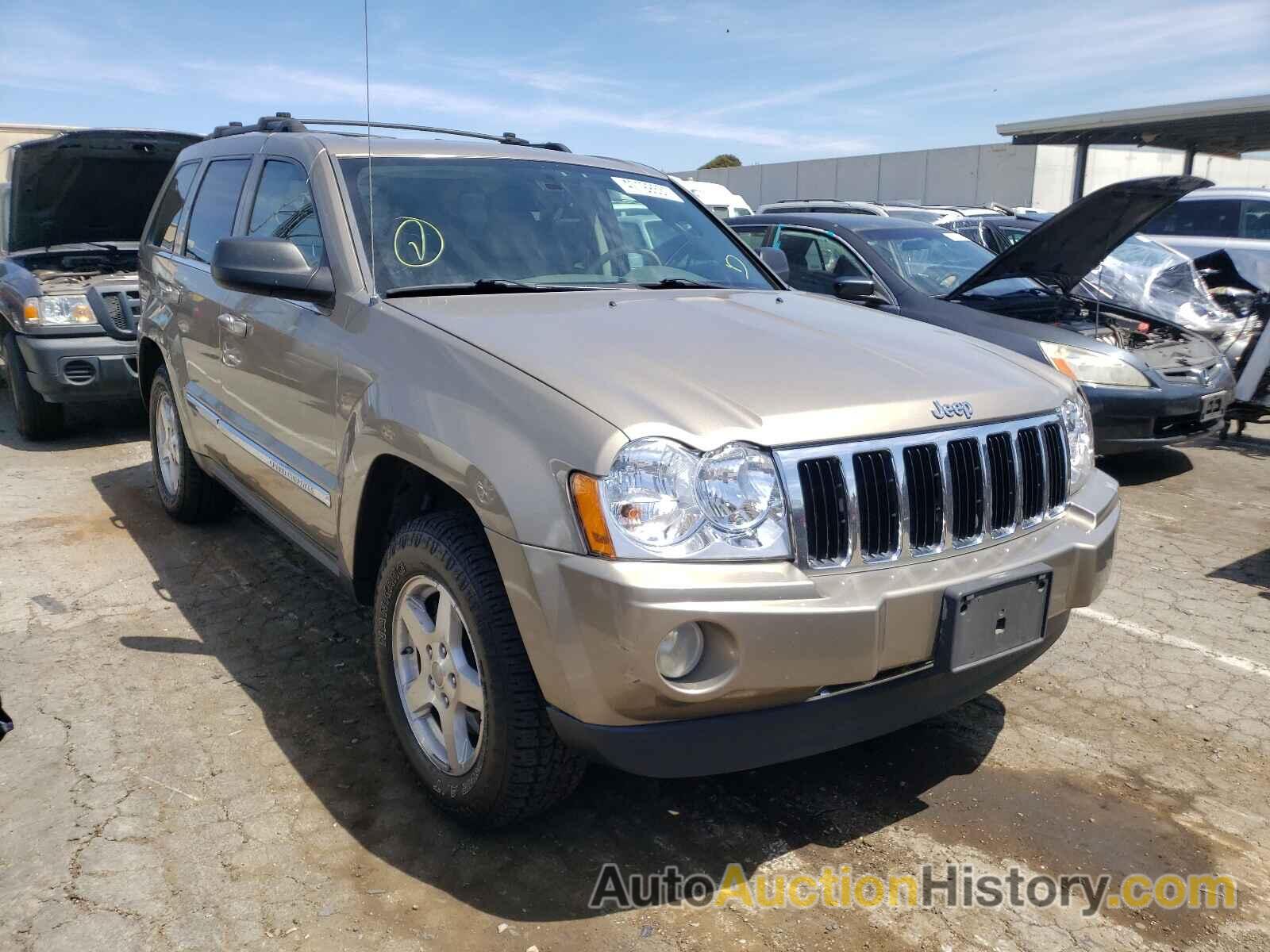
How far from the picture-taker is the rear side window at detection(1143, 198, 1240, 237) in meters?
11.5

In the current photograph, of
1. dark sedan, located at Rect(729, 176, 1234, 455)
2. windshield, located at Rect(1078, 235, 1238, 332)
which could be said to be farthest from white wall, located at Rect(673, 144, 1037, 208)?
Answer: dark sedan, located at Rect(729, 176, 1234, 455)

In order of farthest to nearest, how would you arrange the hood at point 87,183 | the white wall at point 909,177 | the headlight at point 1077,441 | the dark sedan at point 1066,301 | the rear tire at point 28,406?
1. the white wall at point 909,177
2. the hood at point 87,183
3. the rear tire at point 28,406
4. the dark sedan at point 1066,301
5. the headlight at point 1077,441

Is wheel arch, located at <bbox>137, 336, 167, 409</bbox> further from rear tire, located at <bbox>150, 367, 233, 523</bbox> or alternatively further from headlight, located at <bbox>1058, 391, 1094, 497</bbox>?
headlight, located at <bbox>1058, 391, 1094, 497</bbox>

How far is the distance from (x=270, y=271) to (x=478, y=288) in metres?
0.62

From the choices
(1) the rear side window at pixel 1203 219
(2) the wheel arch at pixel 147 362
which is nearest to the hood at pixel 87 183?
(2) the wheel arch at pixel 147 362

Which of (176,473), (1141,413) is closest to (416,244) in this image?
(176,473)

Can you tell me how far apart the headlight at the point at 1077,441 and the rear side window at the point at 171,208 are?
4.12m

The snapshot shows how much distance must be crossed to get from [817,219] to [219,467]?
481 centimetres

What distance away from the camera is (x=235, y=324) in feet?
12.9

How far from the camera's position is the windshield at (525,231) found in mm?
3266

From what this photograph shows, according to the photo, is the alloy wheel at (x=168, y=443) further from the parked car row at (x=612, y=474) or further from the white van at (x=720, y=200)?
the white van at (x=720, y=200)

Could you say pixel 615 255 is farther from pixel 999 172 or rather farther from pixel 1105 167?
pixel 1105 167

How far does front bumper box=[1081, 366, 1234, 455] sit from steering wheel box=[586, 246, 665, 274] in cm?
358

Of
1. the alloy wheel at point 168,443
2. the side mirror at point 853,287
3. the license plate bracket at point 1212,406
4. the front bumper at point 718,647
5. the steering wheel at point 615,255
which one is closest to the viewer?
the front bumper at point 718,647
